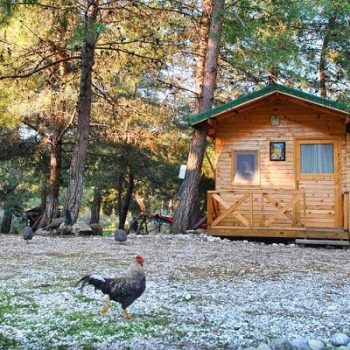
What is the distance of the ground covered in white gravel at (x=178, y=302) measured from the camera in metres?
3.16

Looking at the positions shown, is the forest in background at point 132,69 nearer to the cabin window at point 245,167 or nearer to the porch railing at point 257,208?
the cabin window at point 245,167

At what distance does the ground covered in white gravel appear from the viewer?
316 cm

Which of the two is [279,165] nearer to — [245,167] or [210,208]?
[245,167]

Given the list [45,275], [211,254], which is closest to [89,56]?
[211,254]

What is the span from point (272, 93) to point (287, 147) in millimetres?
1333

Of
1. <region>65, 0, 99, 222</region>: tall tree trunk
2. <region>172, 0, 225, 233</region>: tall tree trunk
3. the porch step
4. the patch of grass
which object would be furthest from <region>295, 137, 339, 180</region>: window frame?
the patch of grass

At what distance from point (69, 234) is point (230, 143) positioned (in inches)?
174

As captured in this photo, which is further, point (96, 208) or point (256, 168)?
point (96, 208)

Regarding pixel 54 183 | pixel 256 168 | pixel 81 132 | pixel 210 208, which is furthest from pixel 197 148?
pixel 54 183

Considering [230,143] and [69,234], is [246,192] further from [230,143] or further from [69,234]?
[69,234]

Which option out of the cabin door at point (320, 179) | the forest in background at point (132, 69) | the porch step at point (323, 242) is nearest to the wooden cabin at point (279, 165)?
the cabin door at point (320, 179)

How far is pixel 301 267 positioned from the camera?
257 inches

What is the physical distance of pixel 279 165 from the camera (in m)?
11.0

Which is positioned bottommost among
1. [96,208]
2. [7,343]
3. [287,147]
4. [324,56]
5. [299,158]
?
[7,343]
